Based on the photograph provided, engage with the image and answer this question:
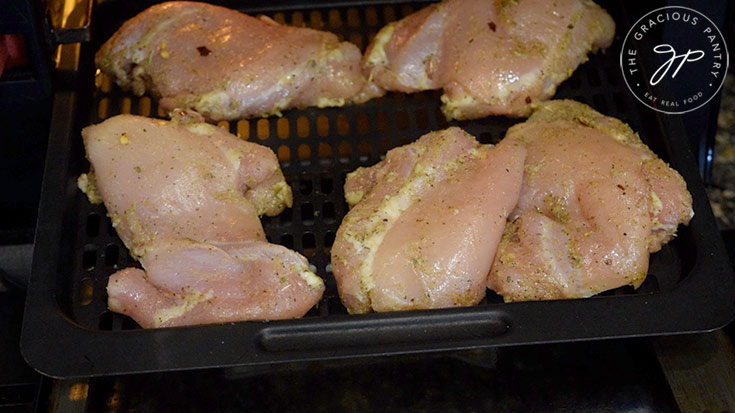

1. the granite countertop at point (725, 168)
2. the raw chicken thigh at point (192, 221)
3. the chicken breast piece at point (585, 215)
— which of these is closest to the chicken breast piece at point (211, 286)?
the raw chicken thigh at point (192, 221)

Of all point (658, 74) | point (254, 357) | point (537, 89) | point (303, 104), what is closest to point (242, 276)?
point (254, 357)

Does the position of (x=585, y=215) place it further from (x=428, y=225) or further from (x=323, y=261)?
(x=323, y=261)

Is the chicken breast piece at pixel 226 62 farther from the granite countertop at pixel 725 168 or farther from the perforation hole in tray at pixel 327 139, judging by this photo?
the granite countertop at pixel 725 168

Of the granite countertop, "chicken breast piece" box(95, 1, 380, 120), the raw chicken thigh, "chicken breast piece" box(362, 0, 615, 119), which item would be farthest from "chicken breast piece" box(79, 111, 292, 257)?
the granite countertop

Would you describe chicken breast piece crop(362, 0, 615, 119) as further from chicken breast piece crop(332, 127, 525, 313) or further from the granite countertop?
the granite countertop

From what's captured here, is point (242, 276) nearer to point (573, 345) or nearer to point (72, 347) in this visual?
point (72, 347)

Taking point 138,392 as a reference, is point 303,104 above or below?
above

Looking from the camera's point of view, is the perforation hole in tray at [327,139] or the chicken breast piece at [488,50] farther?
the chicken breast piece at [488,50]
